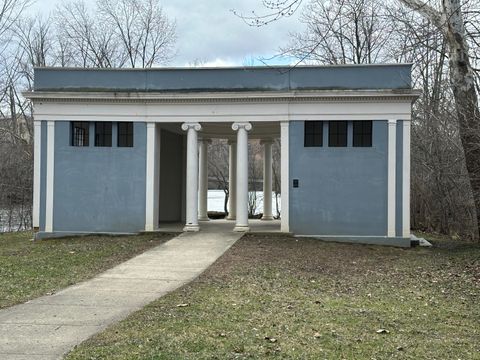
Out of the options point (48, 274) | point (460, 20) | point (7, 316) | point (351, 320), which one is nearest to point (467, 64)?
point (460, 20)

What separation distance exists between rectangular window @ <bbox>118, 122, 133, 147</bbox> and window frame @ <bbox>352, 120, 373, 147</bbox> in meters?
7.63

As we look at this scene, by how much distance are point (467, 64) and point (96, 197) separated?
12401 millimetres

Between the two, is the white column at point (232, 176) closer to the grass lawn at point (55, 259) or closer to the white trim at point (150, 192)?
the white trim at point (150, 192)

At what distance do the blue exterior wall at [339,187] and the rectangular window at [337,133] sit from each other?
0.16 metres

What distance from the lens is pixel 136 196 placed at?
58.2ft

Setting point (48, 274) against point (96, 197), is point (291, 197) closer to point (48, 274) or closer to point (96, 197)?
point (96, 197)

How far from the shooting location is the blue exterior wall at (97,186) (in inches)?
699

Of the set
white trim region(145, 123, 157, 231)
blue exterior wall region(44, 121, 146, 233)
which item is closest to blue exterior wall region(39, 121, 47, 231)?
blue exterior wall region(44, 121, 146, 233)

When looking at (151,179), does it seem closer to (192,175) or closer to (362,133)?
(192,175)

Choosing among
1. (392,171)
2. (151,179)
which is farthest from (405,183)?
(151,179)

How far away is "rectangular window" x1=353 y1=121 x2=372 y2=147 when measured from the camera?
677 inches

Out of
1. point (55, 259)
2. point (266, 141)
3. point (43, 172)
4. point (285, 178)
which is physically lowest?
point (55, 259)

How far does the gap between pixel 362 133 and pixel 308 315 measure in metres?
11.0

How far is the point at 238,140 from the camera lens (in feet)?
58.3
